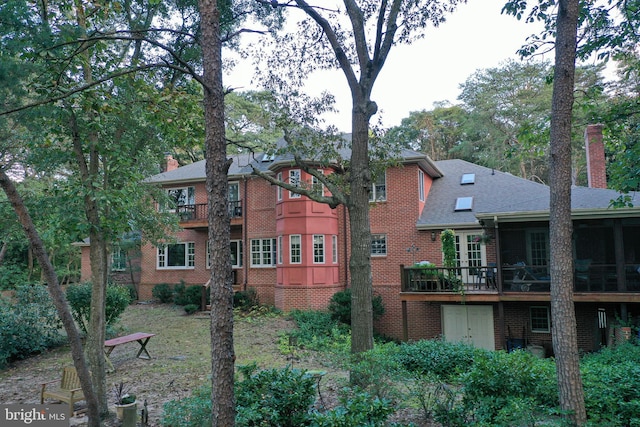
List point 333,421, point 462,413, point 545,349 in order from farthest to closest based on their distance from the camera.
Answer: point 545,349, point 462,413, point 333,421

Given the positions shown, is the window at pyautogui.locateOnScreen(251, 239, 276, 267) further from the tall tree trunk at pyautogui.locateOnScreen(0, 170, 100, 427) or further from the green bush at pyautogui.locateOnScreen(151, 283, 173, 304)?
the tall tree trunk at pyautogui.locateOnScreen(0, 170, 100, 427)

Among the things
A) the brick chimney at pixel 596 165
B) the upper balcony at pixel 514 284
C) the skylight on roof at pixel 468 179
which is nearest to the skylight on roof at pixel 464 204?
the skylight on roof at pixel 468 179

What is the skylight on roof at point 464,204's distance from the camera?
17.7 meters

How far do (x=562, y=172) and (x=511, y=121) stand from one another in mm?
27322

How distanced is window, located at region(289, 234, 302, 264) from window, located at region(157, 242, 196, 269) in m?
6.51

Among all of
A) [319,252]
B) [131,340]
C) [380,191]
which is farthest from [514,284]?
[131,340]

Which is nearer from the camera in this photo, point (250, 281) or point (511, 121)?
point (250, 281)

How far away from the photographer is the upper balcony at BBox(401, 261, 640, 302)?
44.2ft

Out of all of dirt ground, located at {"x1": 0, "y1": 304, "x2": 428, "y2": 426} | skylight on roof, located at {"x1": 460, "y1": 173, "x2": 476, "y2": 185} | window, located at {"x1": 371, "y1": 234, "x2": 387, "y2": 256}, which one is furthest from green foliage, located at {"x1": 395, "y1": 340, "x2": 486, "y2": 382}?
skylight on roof, located at {"x1": 460, "y1": 173, "x2": 476, "y2": 185}

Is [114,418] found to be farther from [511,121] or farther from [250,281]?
[511,121]

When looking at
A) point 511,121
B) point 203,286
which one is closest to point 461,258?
point 203,286

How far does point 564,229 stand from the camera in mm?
5969

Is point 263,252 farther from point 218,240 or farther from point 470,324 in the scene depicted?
point 218,240

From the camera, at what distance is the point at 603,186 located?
59.4ft
